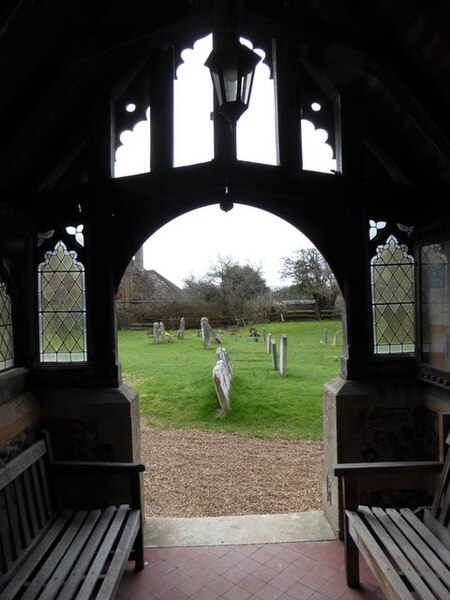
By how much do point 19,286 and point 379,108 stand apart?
11.3ft

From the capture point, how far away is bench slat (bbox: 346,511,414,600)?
228 cm

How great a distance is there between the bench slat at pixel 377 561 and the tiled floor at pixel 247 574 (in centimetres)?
48

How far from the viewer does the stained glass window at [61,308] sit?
12.2 feet

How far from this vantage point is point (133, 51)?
2.82m

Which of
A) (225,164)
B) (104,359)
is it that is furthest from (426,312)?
(104,359)

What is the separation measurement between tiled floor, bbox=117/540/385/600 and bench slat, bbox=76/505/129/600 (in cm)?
49

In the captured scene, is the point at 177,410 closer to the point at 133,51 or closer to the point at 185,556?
the point at 185,556

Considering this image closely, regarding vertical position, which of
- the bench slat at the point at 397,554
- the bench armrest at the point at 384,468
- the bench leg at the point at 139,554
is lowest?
the bench leg at the point at 139,554

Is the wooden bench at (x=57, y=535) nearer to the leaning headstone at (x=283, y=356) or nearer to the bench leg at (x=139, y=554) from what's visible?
the bench leg at (x=139, y=554)

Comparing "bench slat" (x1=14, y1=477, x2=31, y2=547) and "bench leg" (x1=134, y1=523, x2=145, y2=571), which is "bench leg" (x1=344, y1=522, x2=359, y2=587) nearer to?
"bench leg" (x1=134, y1=523, x2=145, y2=571)

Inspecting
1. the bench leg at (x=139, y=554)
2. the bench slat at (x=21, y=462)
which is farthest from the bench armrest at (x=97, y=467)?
the bench leg at (x=139, y=554)

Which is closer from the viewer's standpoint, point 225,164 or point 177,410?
point 225,164

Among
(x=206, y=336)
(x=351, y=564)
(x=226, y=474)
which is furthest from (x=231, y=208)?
(x=206, y=336)

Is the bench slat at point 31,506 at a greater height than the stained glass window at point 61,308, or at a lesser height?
lesser
